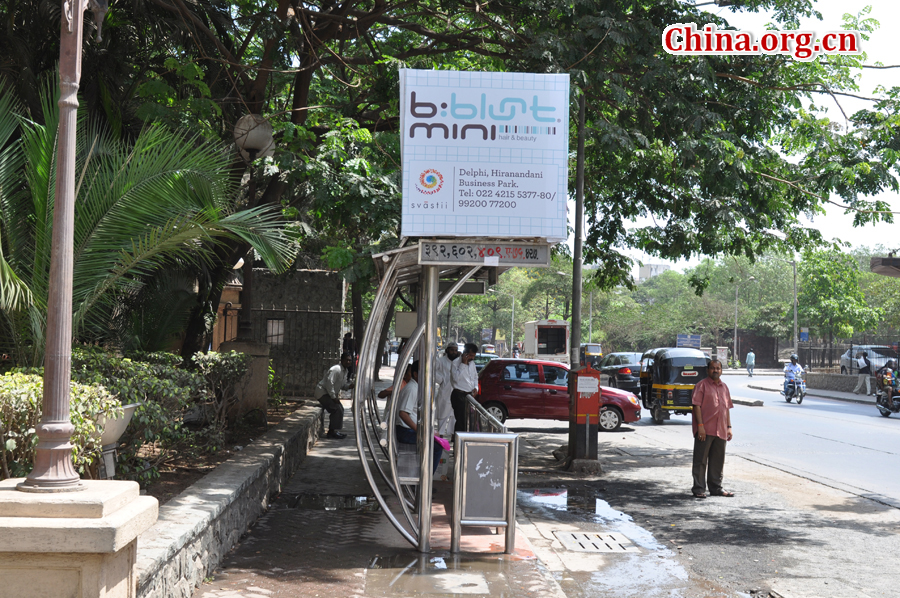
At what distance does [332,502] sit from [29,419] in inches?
181

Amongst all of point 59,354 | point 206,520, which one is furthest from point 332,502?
point 59,354

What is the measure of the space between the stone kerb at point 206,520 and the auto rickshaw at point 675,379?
12133 millimetres

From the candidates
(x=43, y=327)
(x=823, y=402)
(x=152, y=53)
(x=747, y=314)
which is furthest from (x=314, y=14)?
(x=747, y=314)

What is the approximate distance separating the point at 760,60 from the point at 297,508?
8.97m

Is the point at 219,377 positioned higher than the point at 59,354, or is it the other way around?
the point at 59,354

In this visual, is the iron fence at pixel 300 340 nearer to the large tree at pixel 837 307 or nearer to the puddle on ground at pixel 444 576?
the puddle on ground at pixel 444 576

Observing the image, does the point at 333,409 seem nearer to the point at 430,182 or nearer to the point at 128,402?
the point at 128,402

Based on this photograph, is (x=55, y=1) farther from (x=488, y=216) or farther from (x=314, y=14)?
(x=488, y=216)

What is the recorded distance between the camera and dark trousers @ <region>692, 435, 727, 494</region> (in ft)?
33.5

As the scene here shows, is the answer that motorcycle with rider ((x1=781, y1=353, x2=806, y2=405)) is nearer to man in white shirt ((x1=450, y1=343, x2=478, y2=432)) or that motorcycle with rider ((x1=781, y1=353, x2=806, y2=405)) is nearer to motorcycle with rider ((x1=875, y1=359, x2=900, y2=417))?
motorcycle with rider ((x1=875, y1=359, x2=900, y2=417))

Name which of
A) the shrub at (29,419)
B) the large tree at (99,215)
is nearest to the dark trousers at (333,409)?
the large tree at (99,215)

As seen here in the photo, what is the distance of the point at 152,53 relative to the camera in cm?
1216

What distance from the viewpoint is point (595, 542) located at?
7.75m

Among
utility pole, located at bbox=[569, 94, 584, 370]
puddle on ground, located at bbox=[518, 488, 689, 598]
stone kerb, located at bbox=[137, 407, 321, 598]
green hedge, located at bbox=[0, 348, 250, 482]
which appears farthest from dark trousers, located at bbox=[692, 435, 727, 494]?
green hedge, located at bbox=[0, 348, 250, 482]
